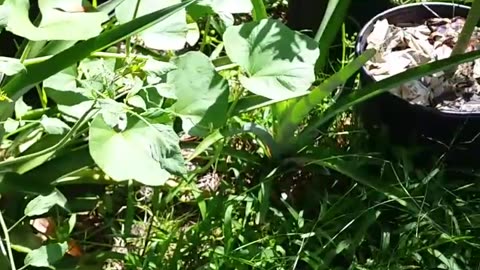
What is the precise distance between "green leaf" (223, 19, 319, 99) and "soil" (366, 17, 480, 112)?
0.78ft

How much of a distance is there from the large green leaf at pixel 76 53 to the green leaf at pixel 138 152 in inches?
4.3

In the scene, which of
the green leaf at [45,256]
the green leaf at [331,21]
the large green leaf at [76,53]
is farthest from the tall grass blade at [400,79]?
the green leaf at [45,256]

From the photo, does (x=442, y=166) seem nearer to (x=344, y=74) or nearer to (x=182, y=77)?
(x=344, y=74)

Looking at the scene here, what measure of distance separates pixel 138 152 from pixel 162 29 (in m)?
0.24

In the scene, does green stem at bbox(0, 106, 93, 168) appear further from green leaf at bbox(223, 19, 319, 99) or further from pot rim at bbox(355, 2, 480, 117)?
pot rim at bbox(355, 2, 480, 117)

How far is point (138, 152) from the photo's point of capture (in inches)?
45.9

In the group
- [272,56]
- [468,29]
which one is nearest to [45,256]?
[272,56]

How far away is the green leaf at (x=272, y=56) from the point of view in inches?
51.8

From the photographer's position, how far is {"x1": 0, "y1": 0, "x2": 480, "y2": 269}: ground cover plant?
122 cm

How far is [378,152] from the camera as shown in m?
1.55

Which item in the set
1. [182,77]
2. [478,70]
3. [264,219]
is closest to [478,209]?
[478,70]

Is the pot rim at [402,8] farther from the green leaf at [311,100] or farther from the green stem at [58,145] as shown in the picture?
the green stem at [58,145]

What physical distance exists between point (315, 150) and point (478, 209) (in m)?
0.28

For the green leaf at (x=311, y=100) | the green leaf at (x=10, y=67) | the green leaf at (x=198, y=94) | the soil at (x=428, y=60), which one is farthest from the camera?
the soil at (x=428, y=60)
